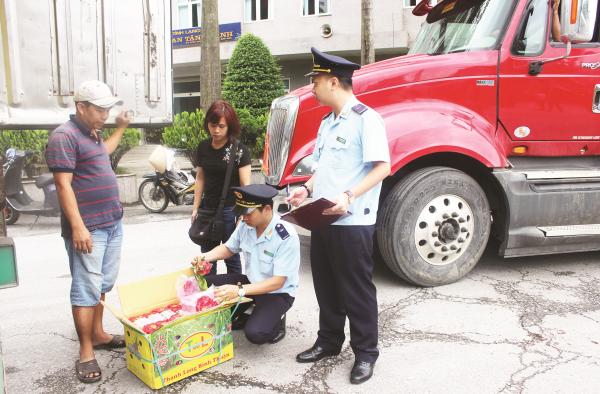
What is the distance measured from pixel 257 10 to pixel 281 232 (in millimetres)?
17584

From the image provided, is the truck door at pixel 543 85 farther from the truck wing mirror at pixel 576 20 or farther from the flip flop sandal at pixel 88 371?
the flip flop sandal at pixel 88 371

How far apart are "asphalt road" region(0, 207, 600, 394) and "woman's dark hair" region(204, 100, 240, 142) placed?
1369 mm

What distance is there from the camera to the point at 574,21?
14.0 ft

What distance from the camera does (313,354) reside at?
3184mm

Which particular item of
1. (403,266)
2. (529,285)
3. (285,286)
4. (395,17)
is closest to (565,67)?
(529,285)

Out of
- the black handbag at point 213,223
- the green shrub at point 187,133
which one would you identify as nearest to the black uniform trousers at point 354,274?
the black handbag at point 213,223

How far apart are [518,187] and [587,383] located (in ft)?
6.10

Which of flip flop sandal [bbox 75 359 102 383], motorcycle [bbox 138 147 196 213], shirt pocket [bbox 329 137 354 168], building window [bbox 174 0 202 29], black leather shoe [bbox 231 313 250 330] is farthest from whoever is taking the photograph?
building window [bbox 174 0 202 29]

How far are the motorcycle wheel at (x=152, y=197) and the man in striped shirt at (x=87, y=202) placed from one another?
542 centimetres

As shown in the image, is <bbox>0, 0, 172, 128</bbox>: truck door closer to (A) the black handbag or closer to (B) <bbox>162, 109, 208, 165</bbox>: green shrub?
(A) the black handbag

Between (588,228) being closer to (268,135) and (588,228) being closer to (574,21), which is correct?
(574,21)

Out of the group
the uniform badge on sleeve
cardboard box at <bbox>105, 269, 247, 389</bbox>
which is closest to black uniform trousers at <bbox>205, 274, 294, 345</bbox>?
cardboard box at <bbox>105, 269, 247, 389</bbox>

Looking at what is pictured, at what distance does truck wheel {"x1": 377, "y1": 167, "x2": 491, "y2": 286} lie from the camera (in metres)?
4.17

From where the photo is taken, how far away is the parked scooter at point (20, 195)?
7.45 meters
